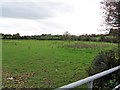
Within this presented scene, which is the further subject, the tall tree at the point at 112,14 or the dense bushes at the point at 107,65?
the tall tree at the point at 112,14

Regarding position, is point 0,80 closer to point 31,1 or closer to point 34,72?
point 34,72

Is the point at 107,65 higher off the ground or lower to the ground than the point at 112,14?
lower

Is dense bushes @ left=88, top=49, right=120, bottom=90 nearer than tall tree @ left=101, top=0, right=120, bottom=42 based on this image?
Yes

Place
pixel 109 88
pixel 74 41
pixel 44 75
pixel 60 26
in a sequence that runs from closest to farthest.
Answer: pixel 109 88
pixel 44 75
pixel 60 26
pixel 74 41

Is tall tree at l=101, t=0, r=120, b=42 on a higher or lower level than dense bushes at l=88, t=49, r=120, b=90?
higher

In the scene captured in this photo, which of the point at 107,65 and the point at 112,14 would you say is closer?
the point at 107,65

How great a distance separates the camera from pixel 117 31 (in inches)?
330

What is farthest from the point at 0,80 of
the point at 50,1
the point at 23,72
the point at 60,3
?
the point at 60,3

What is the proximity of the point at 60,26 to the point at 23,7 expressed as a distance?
498 centimetres

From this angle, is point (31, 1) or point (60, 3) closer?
point (31, 1)

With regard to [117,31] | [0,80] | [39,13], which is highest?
[39,13]

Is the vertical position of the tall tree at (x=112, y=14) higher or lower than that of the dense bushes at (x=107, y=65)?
higher

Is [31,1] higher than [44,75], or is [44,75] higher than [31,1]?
[31,1]

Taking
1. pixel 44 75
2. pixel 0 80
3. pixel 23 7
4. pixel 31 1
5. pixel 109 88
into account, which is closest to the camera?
pixel 109 88
